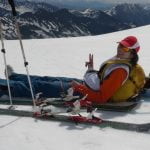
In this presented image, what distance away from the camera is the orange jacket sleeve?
26.3 ft

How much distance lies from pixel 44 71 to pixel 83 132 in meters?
6.20

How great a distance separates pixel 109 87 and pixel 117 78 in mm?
220

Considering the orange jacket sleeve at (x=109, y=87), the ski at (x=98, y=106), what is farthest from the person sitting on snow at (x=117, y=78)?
the ski at (x=98, y=106)

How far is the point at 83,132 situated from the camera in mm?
7215

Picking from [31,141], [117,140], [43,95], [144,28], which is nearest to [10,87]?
[43,95]

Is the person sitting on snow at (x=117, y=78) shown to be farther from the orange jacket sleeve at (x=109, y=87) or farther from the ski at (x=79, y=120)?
the ski at (x=79, y=120)

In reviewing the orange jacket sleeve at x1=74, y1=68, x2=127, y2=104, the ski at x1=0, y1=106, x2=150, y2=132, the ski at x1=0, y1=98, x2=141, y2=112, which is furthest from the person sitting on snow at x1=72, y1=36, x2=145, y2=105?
the ski at x1=0, y1=106, x2=150, y2=132

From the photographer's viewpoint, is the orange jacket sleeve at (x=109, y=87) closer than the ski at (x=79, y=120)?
No

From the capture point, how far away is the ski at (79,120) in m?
7.17

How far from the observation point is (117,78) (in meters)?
8.02

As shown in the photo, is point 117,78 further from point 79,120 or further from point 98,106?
point 79,120

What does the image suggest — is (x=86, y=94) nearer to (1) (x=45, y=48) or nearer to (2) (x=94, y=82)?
(2) (x=94, y=82)

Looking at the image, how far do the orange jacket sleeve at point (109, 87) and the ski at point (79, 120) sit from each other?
26.8 inches

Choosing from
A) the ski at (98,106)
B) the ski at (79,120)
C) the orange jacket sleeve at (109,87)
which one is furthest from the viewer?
the ski at (98,106)
